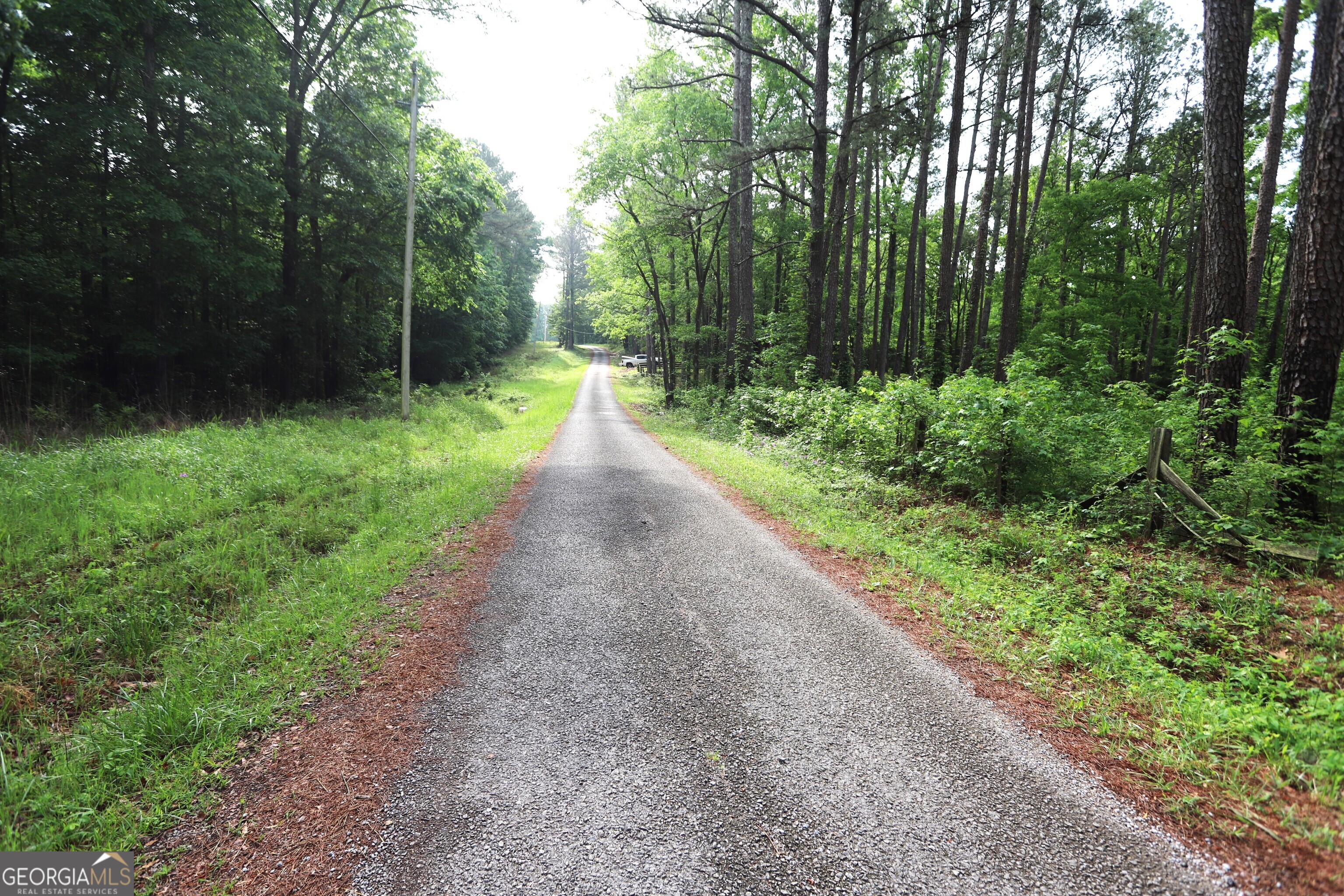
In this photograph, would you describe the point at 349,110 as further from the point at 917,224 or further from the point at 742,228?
the point at 917,224

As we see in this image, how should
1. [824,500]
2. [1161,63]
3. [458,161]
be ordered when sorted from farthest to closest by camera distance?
1. [1161,63]
2. [458,161]
3. [824,500]

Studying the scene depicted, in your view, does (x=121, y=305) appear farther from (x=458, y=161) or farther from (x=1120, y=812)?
(x=1120, y=812)

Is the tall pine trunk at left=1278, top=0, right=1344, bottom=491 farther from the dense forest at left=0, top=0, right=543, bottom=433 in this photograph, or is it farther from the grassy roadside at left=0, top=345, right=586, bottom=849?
the dense forest at left=0, top=0, right=543, bottom=433

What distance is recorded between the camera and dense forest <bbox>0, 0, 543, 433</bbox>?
38.3ft

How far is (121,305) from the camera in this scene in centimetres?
1366

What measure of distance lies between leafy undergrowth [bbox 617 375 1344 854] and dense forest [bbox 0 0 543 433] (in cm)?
1085

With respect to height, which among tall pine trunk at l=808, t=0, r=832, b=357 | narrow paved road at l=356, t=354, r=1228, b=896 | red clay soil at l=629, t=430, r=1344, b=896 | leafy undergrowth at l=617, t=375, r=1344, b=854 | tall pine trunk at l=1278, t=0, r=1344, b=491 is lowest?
narrow paved road at l=356, t=354, r=1228, b=896

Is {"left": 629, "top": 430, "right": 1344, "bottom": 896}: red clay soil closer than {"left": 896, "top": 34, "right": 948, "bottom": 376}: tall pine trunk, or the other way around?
{"left": 629, "top": 430, "right": 1344, "bottom": 896}: red clay soil

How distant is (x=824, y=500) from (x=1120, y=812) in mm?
5711

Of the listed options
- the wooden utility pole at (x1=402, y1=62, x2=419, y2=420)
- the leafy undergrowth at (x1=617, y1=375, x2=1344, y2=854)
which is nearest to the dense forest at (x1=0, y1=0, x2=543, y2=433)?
the wooden utility pole at (x1=402, y1=62, x2=419, y2=420)

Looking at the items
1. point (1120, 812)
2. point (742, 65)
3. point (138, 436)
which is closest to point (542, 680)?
point (1120, 812)

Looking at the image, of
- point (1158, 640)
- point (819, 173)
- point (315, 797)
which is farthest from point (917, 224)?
point (315, 797)

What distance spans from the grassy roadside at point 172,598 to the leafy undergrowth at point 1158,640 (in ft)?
15.2

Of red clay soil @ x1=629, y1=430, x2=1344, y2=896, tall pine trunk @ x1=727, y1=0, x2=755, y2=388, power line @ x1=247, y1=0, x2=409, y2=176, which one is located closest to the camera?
red clay soil @ x1=629, y1=430, x2=1344, y2=896
